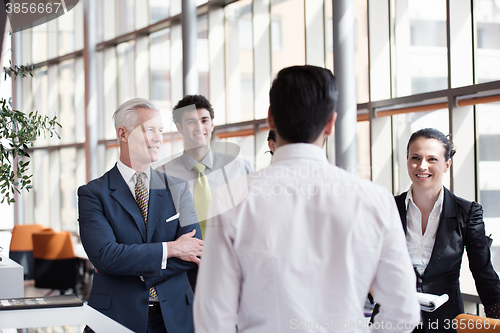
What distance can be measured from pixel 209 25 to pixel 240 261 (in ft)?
20.8

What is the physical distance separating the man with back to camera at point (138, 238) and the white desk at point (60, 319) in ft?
0.41

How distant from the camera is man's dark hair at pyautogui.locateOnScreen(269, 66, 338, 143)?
3.48 feet

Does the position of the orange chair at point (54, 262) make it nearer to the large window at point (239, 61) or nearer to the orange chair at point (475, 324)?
the large window at point (239, 61)

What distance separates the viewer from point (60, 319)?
66.9 inches

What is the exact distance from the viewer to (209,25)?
6.94m

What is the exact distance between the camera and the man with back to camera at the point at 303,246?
1.04 metres

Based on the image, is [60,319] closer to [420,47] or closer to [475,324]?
[475,324]

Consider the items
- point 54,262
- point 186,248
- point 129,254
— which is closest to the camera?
point 129,254

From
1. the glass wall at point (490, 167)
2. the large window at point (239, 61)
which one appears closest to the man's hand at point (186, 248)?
the glass wall at point (490, 167)

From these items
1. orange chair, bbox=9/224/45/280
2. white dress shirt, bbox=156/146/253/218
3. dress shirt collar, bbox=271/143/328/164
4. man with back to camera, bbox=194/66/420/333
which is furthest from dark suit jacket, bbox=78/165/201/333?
orange chair, bbox=9/224/45/280

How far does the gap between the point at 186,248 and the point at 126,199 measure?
32cm

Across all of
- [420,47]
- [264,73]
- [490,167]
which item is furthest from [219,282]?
[264,73]

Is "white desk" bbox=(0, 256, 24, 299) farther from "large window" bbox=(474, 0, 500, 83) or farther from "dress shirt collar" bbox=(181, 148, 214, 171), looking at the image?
"large window" bbox=(474, 0, 500, 83)

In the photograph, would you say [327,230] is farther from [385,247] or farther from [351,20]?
[351,20]
